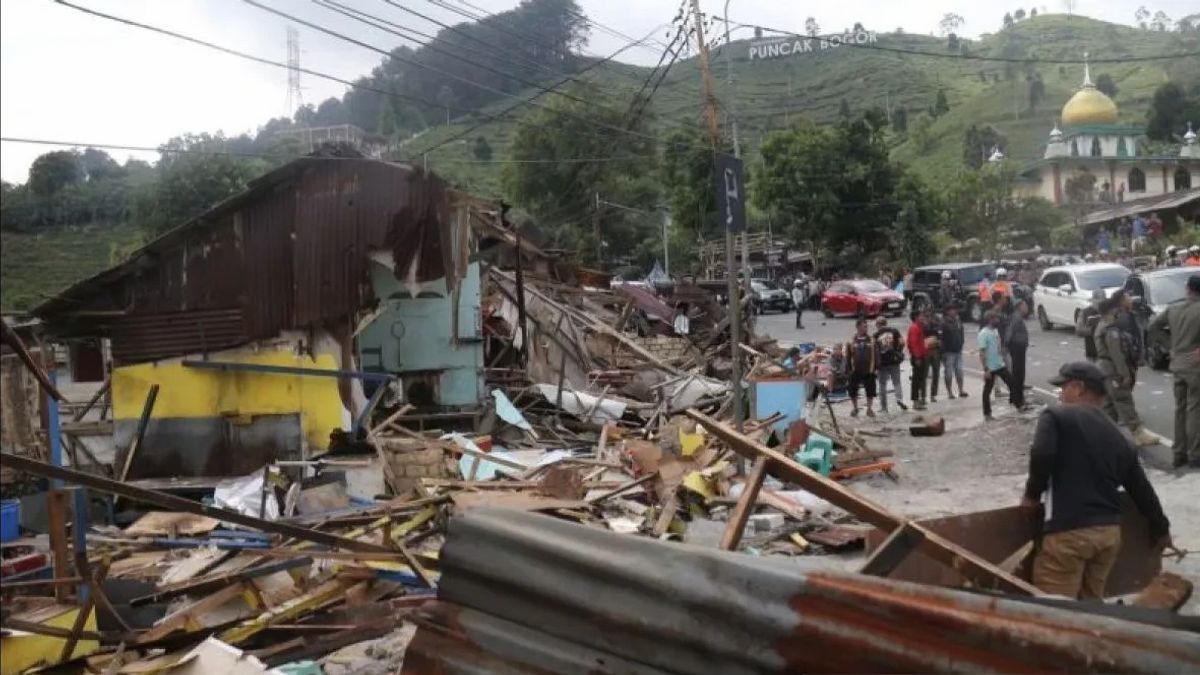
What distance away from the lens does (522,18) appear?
45500 mm

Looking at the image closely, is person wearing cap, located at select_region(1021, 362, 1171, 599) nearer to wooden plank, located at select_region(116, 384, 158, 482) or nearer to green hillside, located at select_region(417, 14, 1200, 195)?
wooden plank, located at select_region(116, 384, 158, 482)

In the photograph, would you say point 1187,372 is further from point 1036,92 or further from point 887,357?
point 1036,92

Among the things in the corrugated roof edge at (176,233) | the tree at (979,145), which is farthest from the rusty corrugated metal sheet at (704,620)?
the tree at (979,145)

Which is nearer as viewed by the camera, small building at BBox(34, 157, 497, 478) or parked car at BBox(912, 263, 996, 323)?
small building at BBox(34, 157, 497, 478)

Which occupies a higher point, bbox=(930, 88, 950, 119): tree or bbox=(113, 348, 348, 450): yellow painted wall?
bbox=(930, 88, 950, 119): tree

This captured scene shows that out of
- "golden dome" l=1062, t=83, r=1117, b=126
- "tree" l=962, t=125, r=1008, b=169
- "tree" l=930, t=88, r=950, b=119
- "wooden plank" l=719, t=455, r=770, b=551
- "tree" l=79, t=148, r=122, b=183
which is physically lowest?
"wooden plank" l=719, t=455, r=770, b=551

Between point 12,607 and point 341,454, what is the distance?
7484 mm

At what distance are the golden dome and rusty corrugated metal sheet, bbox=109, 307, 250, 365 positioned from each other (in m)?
67.6

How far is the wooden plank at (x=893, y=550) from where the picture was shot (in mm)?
3518

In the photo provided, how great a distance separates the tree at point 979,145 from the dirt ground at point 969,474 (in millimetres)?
61317

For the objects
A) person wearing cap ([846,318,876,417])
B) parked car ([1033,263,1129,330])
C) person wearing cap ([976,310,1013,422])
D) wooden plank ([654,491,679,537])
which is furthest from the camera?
parked car ([1033,263,1129,330])

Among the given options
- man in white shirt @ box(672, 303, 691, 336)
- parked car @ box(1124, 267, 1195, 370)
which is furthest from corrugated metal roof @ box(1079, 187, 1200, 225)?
man in white shirt @ box(672, 303, 691, 336)

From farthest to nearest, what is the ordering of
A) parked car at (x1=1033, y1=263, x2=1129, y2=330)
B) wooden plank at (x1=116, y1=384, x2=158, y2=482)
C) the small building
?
parked car at (x1=1033, y1=263, x2=1129, y2=330)
the small building
wooden plank at (x1=116, y1=384, x2=158, y2=482)

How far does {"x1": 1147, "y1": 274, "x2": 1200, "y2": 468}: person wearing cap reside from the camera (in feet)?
35.1
